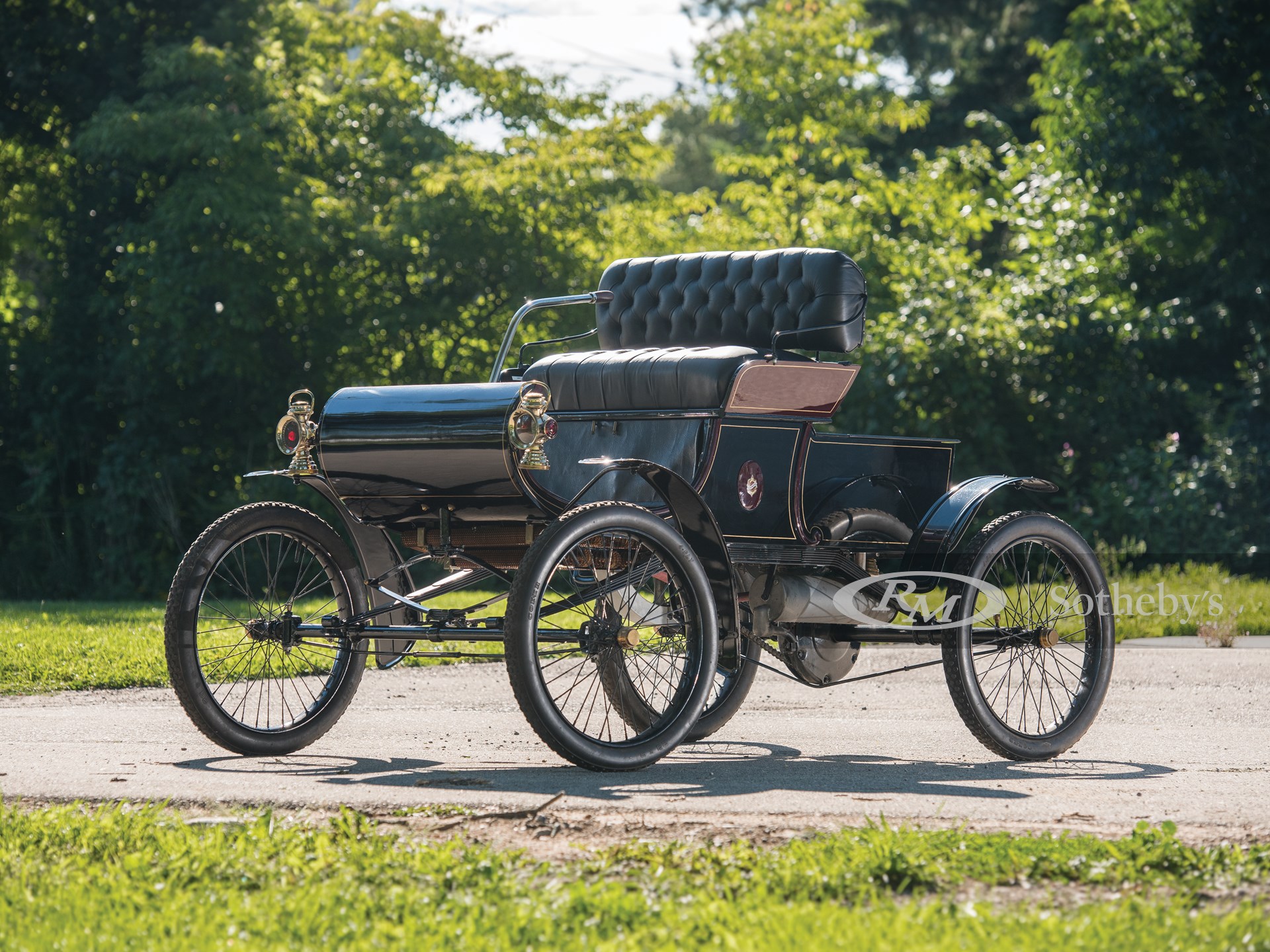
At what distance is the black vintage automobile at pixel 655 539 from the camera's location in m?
5.76

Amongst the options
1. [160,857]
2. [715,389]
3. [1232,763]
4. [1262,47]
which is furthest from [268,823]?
[1262,47]

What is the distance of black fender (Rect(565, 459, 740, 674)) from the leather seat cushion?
407 millimetres

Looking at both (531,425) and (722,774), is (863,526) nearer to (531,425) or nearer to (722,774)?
(722,774)

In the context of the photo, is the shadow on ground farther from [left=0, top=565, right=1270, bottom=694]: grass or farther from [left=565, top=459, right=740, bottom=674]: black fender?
[left=0, top=565, right=1270, bottom=694]: grass

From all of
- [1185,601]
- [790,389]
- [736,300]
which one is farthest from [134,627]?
[1185,601]

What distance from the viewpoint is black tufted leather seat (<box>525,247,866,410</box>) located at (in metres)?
6.39

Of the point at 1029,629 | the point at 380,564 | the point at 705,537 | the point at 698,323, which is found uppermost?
the point at 698,323

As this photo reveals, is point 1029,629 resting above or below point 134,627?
above

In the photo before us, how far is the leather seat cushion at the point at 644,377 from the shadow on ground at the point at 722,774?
4.64 ft

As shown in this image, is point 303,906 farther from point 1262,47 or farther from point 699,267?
point 1262,47

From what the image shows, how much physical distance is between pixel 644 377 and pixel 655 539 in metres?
0.98

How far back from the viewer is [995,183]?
71.5ft

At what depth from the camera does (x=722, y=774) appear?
5.81m

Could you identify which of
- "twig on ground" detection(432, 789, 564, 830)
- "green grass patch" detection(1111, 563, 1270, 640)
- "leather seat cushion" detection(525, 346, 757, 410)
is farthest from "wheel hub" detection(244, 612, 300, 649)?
"green grass patch" detection(1111, 563, 1270, 640)
